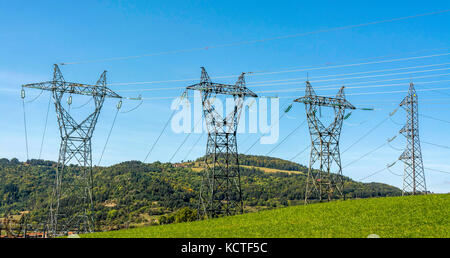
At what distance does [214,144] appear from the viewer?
49.8 meters

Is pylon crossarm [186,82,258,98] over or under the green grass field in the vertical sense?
over

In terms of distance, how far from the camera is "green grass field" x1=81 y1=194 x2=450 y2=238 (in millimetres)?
28234

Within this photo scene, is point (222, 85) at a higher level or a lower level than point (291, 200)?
higher

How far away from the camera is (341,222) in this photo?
33156mm

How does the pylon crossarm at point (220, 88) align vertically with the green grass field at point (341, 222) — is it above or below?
above

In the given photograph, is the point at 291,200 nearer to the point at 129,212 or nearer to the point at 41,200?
the point at 129,212

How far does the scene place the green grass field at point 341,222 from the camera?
1112 inches

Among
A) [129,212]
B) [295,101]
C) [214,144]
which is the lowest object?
[129,212]
